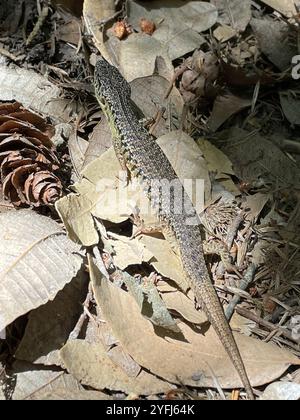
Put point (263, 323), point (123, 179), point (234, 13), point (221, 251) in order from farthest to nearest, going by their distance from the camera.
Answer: point (234, 13) → point (123, 179) → point (221, 251) → point (263, 323)

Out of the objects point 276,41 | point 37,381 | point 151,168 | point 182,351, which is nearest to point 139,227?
point 151,168

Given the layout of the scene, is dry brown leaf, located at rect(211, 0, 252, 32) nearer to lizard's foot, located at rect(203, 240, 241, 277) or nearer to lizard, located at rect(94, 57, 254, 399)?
lizard, located at rect(94, 57, 254, 399)

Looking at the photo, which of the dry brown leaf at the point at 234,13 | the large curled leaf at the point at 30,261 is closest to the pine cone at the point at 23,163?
the large curled leaf at the point at 30,261

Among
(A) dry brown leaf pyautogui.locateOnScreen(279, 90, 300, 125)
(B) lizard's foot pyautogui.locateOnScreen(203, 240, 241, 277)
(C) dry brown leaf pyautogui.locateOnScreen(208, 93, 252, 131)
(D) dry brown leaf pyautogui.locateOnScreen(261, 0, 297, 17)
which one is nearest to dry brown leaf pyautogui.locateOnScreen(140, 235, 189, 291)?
(B) lizard's foot pyautogui.locateOnScreen(203, 240, 241, 277)

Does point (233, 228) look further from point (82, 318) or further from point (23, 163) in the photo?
point (23, 163)

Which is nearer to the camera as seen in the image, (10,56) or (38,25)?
(10,56)
